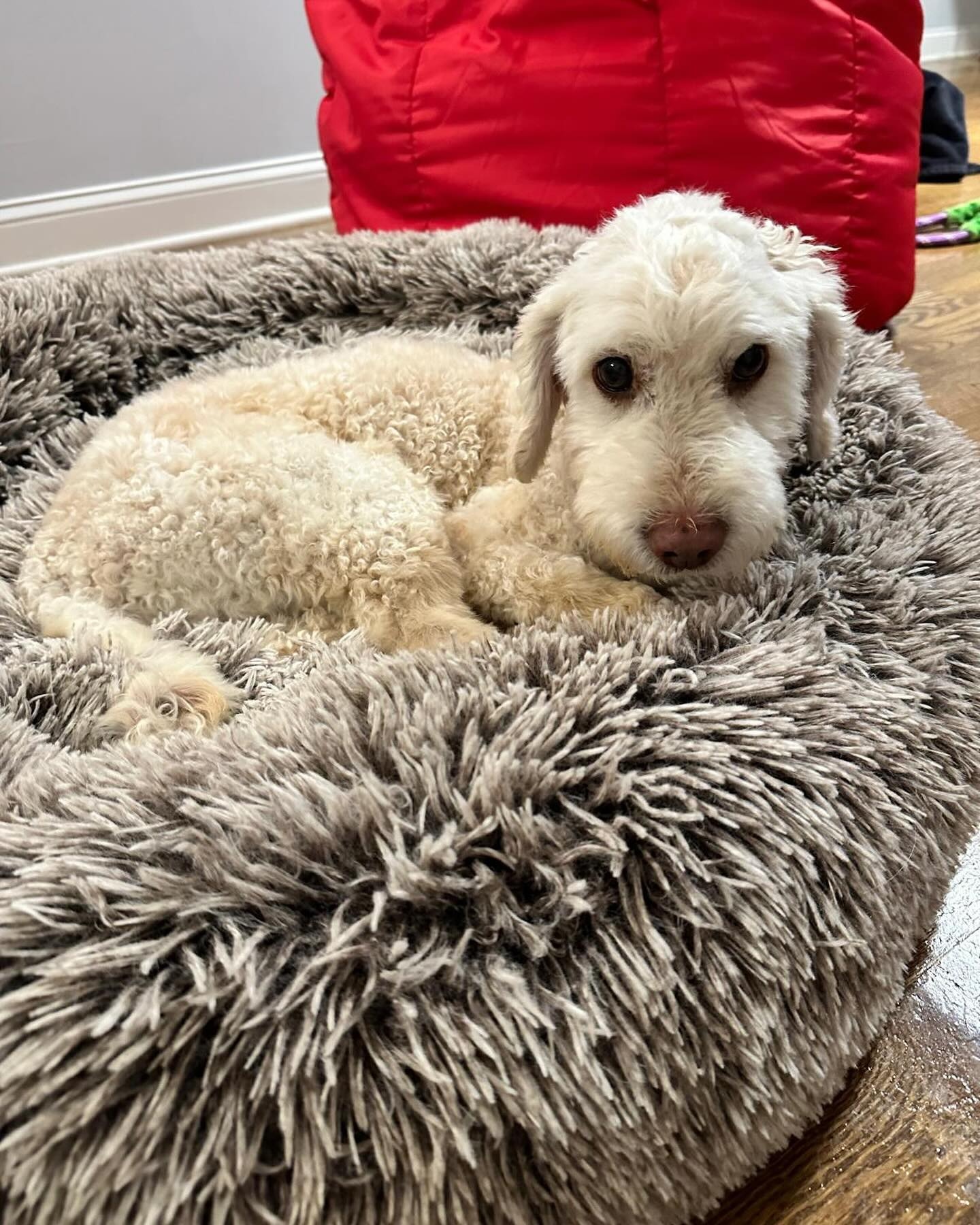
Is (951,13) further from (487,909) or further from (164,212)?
(487,909)

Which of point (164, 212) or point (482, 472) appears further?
point (164, 212)

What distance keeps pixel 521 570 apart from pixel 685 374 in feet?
1.29

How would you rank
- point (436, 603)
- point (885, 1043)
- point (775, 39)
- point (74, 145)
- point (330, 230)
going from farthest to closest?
1. point (330, 230)
2. point (74, 145)
3. point (775, 39)
4. point (436, 603)
5. point (885, 1043)

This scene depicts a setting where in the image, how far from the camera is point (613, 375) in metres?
1.25

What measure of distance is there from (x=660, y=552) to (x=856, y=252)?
1302mm

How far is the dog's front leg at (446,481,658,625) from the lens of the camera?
134cm

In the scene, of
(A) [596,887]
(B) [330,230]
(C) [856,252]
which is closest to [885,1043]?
(A) [596,887]

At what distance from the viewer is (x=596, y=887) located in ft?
2.87

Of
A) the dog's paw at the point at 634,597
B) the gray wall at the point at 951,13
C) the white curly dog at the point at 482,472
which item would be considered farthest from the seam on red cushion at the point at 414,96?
the gray wall at the point at 951,13

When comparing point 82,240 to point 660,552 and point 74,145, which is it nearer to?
point 74,145

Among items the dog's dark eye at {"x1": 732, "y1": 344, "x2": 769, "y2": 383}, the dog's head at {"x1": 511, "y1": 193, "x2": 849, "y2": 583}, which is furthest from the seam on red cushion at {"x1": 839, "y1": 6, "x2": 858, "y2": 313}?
the dog's dark eye at {"x1": 732, "y1": 344, "x2": 769, "y2": 383}

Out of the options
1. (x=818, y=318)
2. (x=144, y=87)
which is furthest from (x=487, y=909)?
(x=144, y=87)

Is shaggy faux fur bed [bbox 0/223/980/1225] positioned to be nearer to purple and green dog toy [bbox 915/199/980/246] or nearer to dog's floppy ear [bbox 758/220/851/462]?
dog's floppy ear [bbox 758/220/851/462]

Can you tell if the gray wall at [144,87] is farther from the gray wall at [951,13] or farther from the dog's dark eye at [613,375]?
the gray wall at [951,13]
